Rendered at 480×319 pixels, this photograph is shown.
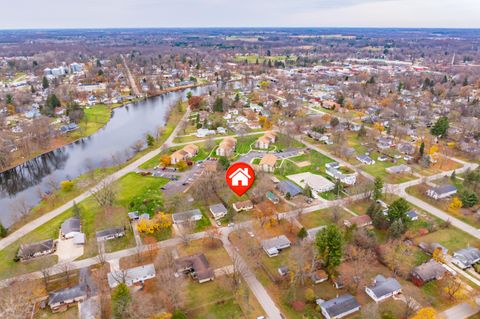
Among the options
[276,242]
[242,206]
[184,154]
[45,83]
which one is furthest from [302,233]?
[45,83]

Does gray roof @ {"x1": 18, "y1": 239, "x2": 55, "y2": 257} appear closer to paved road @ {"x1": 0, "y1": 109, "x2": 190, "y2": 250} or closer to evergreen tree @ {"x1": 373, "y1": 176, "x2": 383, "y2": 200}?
paved road @ {"x1": 0, "y1": 109, "x2": 190, "y2": 250}

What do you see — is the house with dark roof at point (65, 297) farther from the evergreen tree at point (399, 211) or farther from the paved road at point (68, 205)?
the evergreen tree at point (399, 211)

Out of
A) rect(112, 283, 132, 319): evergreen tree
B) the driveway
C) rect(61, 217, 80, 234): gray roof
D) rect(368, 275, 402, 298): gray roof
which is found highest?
rect(112, 283, 132, 319): evergreen tree

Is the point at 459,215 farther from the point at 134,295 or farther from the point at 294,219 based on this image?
the point at 134,295

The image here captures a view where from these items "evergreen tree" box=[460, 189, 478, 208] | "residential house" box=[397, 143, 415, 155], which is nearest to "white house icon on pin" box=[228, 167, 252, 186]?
"evergreen tree" box=[460, 189, 478, 208]

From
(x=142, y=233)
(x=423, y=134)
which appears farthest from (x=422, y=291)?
(x=423, y=134)

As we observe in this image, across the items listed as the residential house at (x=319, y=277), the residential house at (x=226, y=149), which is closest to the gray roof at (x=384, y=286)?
the residential house at (x=319, y=277)
